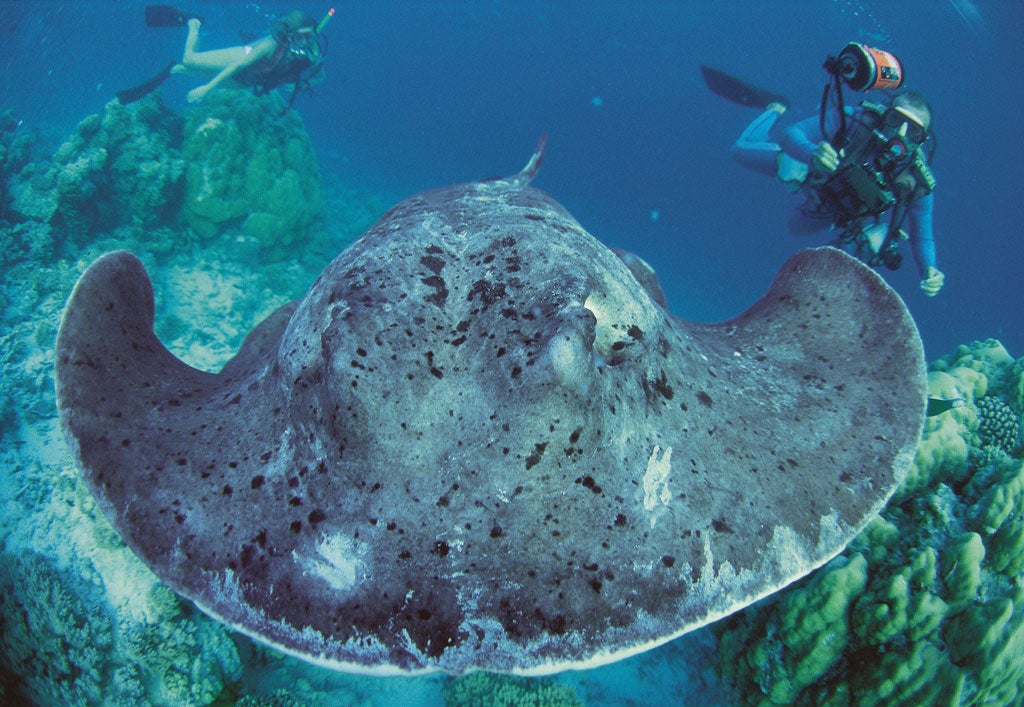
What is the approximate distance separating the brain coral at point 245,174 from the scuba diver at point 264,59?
87 cm

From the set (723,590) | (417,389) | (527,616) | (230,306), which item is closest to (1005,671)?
(723,590)

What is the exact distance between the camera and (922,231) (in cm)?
802

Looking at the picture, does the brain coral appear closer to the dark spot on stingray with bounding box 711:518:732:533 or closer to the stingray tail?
the stingray tail

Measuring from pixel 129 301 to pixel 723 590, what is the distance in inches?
131

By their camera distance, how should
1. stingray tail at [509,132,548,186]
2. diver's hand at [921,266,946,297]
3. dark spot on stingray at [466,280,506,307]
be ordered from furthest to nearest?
diver's hand at [921,266,946,297], stingray tail at [509,132,548,186], dark spot on stingray at [466,280,506,307]

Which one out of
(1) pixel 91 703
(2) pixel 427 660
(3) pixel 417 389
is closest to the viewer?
(2) pixel 427 660

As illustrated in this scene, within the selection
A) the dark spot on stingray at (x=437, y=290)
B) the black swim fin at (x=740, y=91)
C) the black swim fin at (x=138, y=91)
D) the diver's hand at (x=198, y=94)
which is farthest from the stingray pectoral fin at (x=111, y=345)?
the black swim fin at (x=138, y=91)

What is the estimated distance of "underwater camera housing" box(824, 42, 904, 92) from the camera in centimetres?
651

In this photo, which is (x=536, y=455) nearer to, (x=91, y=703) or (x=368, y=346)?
(x=368, y=346)

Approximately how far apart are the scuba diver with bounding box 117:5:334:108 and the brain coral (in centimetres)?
87

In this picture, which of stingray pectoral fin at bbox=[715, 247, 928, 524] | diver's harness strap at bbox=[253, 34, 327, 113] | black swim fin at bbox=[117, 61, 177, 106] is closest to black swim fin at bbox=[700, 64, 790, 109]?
diver's harness strap at bbox=[253, 34, 327, 113]

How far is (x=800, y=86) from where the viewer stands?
3674 inches

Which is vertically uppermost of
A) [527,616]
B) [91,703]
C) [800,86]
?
[800,86]

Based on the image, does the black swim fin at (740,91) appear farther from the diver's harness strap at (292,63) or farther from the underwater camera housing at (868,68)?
the diver's harness strap at (292,63)
